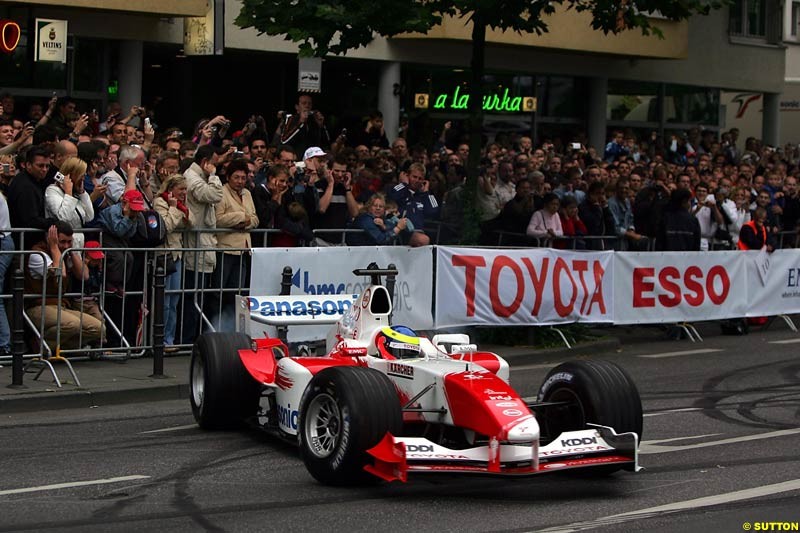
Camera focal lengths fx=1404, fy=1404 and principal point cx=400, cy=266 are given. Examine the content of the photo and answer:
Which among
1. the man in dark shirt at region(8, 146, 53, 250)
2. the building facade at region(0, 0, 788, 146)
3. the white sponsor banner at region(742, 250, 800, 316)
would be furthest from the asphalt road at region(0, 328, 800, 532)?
the building facade at region(0, 0, 788, 146)

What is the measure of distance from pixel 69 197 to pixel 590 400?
6624 millimetres

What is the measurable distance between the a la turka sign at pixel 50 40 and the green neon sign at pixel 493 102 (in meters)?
10.6

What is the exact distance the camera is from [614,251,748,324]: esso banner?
58.3ft

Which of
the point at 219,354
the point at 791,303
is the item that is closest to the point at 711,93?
the point at 791,303

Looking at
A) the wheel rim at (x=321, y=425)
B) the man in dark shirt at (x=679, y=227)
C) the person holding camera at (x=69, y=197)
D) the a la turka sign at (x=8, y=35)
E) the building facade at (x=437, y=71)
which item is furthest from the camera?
the building facade at (x=437, y=71)

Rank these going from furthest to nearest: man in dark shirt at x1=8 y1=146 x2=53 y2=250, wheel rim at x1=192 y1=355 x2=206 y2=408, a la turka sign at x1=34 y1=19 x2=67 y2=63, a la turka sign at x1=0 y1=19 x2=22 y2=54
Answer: a la turka sign at x1=0 y1=19 x2=22 y2=54 → a la turka sign at x1=34 y1=19 x2=67 y2=63 → man in dark shirt at x1=8 y1=146 x2=53 y2=250 → wheel rim at x1=192 y1=355 x2=206 y2=408

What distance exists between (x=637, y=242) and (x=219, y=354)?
920 centimetres

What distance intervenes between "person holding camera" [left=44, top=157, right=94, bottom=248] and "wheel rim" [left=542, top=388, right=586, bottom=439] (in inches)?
239

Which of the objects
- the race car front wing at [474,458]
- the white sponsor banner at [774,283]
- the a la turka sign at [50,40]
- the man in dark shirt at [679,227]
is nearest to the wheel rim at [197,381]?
the race car front wing at [474,458]

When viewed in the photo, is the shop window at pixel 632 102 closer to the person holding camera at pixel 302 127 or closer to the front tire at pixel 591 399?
the person holding camera at pixel 302 127

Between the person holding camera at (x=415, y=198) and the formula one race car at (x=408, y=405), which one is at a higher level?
the person holding camera at (x=415, y=198)

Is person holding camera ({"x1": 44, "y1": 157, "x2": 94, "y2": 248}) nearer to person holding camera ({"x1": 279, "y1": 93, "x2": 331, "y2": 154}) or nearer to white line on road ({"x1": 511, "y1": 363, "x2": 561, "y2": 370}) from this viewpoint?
white line on road ({"x1": 511, "y1": 363, "x2": 561, "y2": 370})

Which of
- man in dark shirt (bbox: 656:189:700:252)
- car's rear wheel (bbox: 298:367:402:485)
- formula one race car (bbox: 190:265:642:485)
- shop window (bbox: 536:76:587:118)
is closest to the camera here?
formula one race car (bbox: 190:265:642:485)

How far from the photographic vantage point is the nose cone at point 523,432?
839cm
